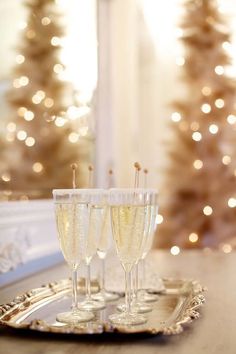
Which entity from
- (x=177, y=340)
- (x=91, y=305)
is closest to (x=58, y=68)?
(x=91, y=305)

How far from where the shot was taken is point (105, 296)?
120cm

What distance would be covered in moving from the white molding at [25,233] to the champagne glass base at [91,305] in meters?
0.30

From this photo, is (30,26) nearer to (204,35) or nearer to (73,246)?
(73,246)

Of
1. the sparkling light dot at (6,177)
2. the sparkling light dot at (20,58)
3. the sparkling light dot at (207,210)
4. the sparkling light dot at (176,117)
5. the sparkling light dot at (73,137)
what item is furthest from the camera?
the sparkling light dot at (176,117)

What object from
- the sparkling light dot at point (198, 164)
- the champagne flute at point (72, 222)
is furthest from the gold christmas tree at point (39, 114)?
the sparkling light dot at point (198, 164)

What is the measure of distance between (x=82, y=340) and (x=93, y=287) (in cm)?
50

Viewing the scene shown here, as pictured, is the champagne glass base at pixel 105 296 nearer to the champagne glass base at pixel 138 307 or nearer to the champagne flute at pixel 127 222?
the champagne glass base at pixel 138 307

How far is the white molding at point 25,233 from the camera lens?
4.47 feet

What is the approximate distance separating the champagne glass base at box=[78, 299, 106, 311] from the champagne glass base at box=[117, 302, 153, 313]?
4 cm

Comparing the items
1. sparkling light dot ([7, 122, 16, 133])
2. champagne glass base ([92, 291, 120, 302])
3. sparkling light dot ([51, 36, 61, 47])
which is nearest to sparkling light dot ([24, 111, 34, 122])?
sparkling light dot ([7, 122, 16, 133])

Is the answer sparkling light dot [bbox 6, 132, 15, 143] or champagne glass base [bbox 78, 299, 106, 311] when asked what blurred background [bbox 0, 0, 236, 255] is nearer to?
sparkling light dot [bbox 6, 132, 15, 143]

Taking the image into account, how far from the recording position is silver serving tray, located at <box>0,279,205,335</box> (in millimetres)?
836

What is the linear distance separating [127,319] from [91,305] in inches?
6.3

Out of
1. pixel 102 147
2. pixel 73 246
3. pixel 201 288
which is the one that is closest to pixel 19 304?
pixel 73 246
